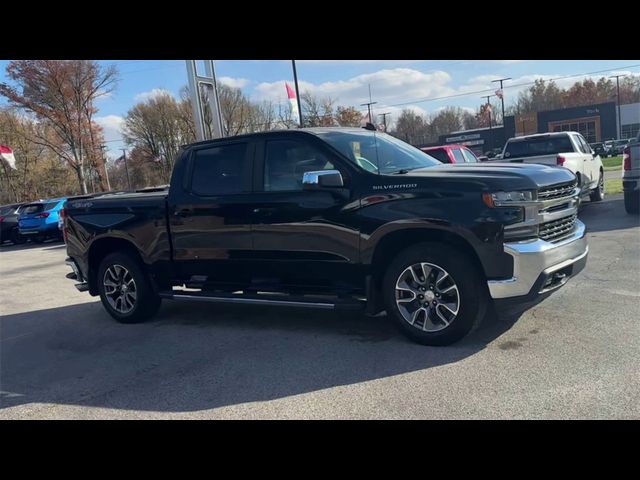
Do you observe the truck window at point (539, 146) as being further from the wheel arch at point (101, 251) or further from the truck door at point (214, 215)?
the wheel arch at point (101, 251)

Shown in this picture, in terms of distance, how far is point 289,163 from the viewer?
218 inches

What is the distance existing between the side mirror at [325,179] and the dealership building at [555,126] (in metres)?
56.9

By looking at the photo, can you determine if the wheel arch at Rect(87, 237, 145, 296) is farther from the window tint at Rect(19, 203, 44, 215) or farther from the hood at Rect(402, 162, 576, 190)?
the window tint at Rect(19, 203, 44, 215)

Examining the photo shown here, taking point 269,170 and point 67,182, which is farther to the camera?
point 67,182

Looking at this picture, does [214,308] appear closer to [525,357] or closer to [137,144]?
[525,357]

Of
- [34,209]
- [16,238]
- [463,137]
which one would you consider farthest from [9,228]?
[463,137]

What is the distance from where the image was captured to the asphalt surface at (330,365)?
3742 mm

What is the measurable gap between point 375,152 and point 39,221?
19.0 meters

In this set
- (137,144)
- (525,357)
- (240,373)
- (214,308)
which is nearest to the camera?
(525,357)

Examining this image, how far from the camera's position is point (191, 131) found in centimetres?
5406

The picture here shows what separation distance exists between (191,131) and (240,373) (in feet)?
172

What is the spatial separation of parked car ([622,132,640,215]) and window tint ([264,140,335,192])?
7.73 metres

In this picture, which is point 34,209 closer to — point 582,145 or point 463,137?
point 582,145
